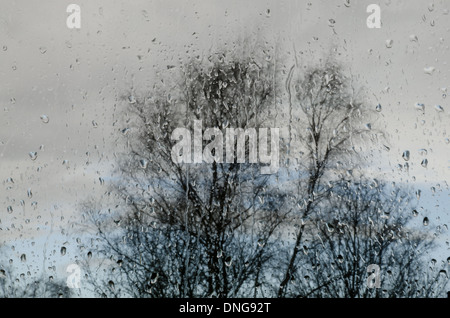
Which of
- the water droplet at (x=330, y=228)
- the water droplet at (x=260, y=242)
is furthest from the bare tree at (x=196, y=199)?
the water droplet at (x=330, y=228)

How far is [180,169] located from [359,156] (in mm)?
1337

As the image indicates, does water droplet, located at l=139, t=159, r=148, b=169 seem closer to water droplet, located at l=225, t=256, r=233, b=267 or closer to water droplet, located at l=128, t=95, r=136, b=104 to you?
water droplet, located at l=128, t=95, r=136, b=104

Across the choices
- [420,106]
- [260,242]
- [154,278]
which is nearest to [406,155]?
[420,106]

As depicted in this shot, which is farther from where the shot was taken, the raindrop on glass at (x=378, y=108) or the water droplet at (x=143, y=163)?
the water droplet at (x=143, y=163)

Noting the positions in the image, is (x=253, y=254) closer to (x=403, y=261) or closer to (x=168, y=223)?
(x=168, y=223)

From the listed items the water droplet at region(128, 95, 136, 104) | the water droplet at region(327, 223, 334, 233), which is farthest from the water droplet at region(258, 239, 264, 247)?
the water droplet at region(128, 95, 136, 104)

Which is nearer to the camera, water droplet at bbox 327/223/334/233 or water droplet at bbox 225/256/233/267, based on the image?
water droplet at bbox 225/256/233/267

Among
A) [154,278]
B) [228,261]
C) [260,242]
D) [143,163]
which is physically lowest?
[154,278]

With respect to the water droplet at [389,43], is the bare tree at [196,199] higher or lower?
lower

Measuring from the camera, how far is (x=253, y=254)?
397 centimetres

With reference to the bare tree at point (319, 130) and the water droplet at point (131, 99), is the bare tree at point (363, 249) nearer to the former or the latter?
the bare tree at point (319, 130)

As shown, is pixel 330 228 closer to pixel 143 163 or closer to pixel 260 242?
pixel 260 242
